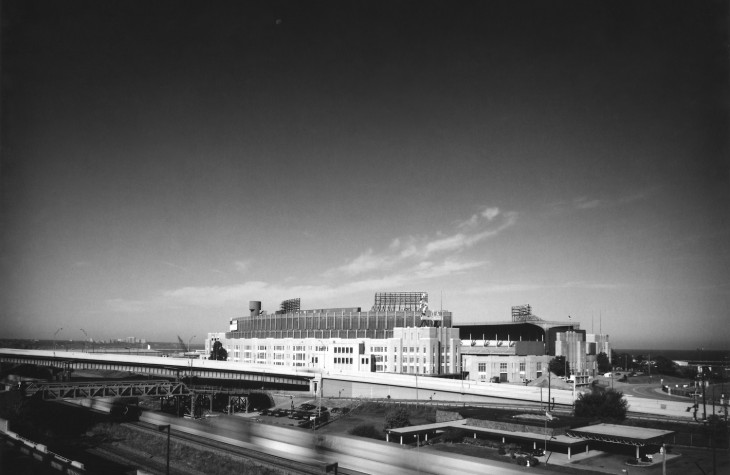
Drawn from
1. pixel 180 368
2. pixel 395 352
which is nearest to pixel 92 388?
pixel 180 368

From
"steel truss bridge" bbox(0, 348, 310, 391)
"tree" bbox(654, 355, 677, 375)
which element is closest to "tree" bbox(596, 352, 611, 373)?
"tree" bbox(654, 355, 677, 375)

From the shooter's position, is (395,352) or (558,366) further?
(558,366)

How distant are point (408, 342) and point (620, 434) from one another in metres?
78.4

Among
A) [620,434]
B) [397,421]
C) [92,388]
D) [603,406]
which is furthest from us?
[92,388]

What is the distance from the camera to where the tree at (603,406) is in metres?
→ 77.5

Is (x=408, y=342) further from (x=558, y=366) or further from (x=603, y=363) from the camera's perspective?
(x=603, y=363)

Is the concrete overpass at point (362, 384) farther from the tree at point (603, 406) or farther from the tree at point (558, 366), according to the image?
the tree at point (558, 366)

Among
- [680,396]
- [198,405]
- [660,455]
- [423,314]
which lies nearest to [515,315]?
[423,314]

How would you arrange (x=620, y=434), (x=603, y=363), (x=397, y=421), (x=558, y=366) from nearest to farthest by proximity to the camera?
(x=620, y=434)
(x=397, y=421)
(x=558, y=366)
(x=603, y=363)

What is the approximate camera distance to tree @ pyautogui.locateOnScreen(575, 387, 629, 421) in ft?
254

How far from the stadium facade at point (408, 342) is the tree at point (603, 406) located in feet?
156

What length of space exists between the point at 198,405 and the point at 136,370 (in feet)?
164

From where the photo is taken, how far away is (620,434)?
62344 mm

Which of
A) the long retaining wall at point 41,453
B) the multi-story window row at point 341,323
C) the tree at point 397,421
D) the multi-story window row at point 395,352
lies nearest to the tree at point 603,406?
the tree at point 397,421
